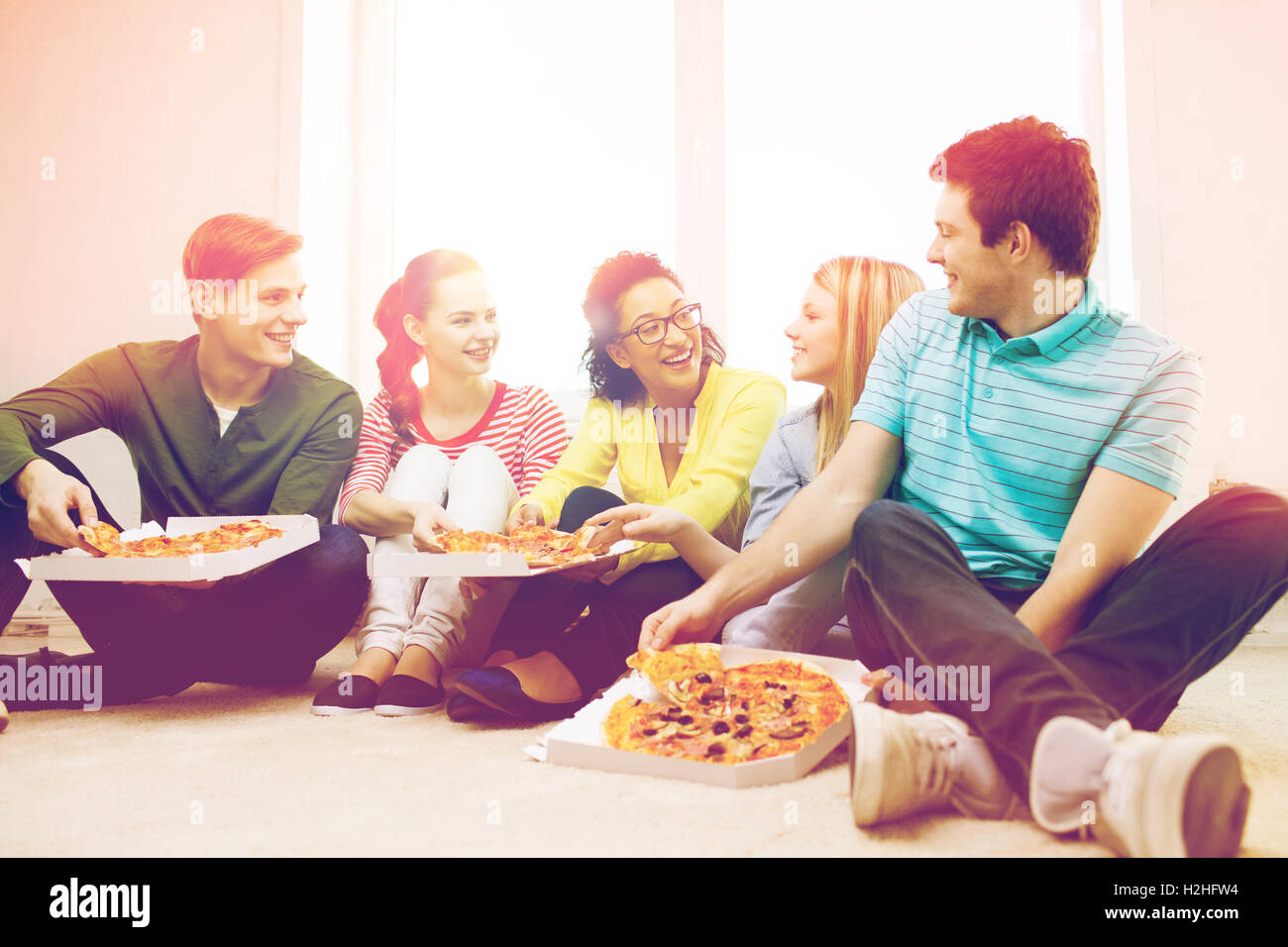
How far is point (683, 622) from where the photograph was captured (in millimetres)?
1312

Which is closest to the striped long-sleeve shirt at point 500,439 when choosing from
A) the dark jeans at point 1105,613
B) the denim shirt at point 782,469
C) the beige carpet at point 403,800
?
the denim shirt at point 782,469

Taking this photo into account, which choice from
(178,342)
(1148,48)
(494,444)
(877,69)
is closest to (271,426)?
(178,342)

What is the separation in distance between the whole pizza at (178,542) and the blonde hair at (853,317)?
101cm

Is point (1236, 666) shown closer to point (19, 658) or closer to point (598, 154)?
point (598, 154)

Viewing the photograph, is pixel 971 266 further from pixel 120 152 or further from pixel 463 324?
pixel 120 152

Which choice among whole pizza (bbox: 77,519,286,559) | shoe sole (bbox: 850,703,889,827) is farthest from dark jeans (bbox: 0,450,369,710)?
shoe sole (bbox: 850,703,889,827)

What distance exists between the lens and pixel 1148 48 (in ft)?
8.48

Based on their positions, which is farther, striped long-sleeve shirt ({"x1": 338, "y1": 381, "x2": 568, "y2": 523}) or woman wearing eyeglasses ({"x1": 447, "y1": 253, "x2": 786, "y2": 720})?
striped long-sleeve shirt ({"x1": 338, "y1": 381, "x2": 568, "y2": 523})

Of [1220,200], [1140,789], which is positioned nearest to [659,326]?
[1140,789]

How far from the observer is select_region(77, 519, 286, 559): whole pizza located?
1.47 meters

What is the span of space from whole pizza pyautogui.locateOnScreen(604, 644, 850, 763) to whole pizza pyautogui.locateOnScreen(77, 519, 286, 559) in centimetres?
73

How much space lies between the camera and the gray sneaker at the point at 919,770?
91 cm

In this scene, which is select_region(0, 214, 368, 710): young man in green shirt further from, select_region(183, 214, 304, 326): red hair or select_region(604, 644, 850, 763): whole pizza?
select_region(604, 644, 850, 763): whole pizza
